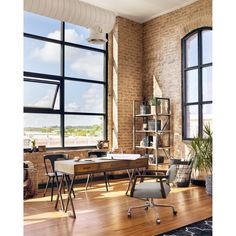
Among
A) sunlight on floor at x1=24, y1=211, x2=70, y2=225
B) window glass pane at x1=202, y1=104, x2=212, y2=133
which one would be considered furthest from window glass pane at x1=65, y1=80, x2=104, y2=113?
sunlight on floor at x1=24, y1=211, x2=70, y2=225

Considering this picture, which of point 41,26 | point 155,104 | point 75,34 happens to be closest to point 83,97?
point 75,34

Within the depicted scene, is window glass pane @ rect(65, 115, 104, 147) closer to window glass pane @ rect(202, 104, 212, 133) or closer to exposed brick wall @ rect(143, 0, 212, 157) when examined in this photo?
exposed brick wall @ rect(143, 0, 212, 157)

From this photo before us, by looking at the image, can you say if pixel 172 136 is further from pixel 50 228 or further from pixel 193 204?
pixel 50 228

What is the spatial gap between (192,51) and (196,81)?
2.57 feet

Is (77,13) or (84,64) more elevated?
(77,13)

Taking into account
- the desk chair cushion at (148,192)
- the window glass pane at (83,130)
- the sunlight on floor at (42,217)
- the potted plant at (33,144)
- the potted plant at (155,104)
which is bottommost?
the sunlight on floor at (42,217)

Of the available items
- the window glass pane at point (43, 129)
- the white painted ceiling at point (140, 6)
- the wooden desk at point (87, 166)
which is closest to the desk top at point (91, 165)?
the wooden desk at point (87, 166)

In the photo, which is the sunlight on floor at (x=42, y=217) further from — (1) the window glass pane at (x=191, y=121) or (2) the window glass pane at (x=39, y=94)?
(1) the window glass pane at (x=191, y=121)

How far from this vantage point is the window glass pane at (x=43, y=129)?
21.6 ft

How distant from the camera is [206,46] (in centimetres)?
716

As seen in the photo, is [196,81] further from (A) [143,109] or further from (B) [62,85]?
(B) [62,85]

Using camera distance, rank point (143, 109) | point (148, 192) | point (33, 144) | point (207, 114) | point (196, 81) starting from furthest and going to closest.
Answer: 1. point (143, 109)
2. point (196, 81)
3. point (207, 114)
4. point (33, 144)
5. point (148, 192)

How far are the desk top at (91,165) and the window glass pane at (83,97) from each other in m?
2.75
